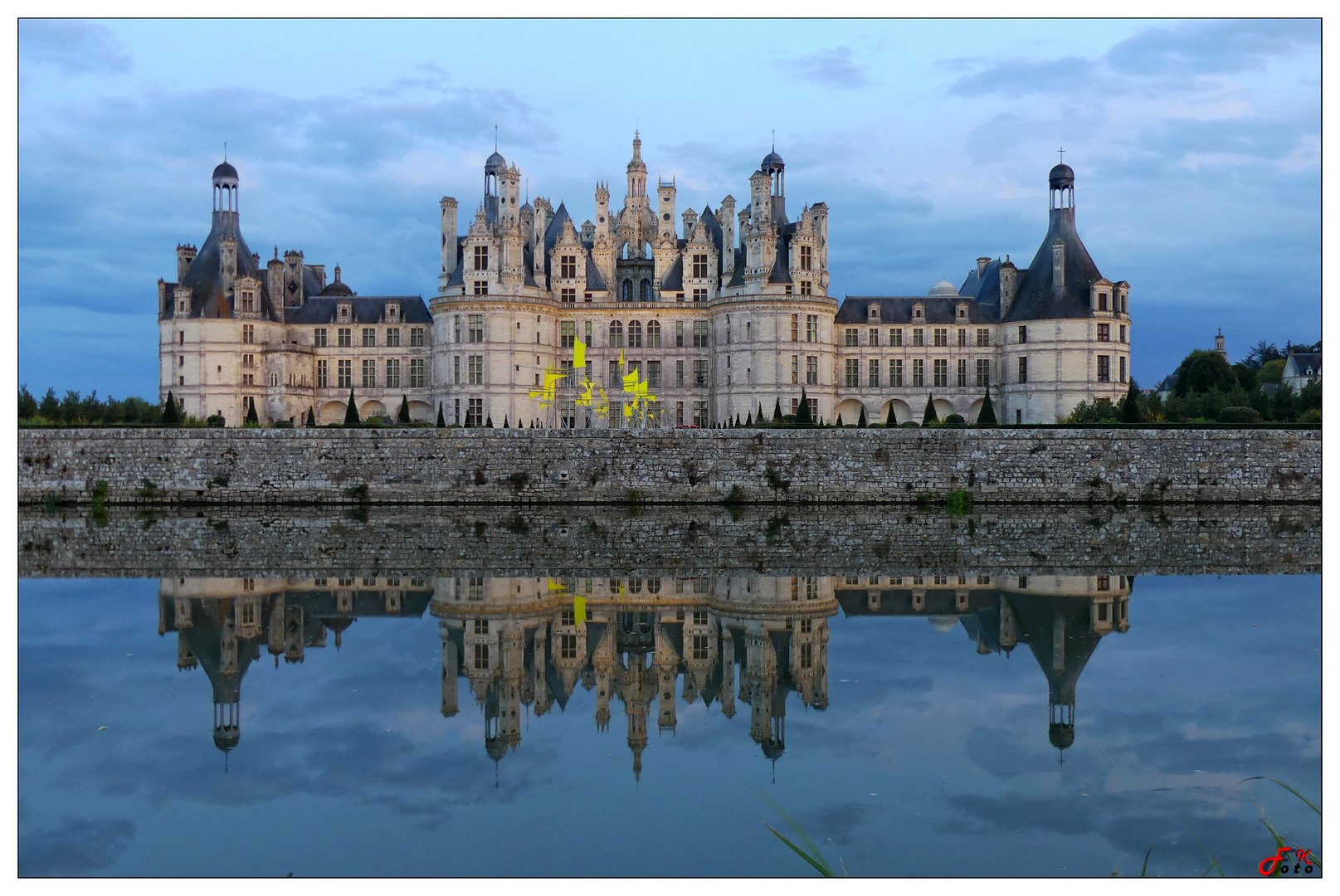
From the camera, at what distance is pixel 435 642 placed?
12.7 metres

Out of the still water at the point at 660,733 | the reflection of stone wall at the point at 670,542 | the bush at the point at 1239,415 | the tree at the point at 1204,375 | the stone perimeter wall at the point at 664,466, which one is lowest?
the still water at the point at 660,733

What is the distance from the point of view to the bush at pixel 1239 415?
3506 cm

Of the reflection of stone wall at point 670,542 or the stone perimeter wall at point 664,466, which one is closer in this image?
the reflection of stone wall at point 670,542

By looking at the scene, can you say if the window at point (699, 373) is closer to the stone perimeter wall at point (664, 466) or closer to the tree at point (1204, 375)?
the stone perimeter wall at point (664, 466)

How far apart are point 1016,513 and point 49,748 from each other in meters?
23.3

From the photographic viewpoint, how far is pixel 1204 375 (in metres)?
52.8

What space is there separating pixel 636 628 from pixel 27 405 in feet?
104

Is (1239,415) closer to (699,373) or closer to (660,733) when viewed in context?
(699,373)

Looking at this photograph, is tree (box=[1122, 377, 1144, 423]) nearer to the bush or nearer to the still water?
the bush

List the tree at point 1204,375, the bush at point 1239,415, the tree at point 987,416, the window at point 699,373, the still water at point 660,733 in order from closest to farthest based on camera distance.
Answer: the still water at point 660,733 < the bush at point 1239,415 < the tree at point 987,416 < the window at point 699,373 < the tree at point 1204,375

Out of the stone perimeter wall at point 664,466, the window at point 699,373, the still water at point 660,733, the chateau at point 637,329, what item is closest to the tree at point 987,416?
the stone perimeter wall at point 664,466

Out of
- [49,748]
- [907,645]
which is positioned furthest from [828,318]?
[49,748]

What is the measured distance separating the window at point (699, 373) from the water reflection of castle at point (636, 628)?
3389cm

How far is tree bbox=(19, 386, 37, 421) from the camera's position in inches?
1430
